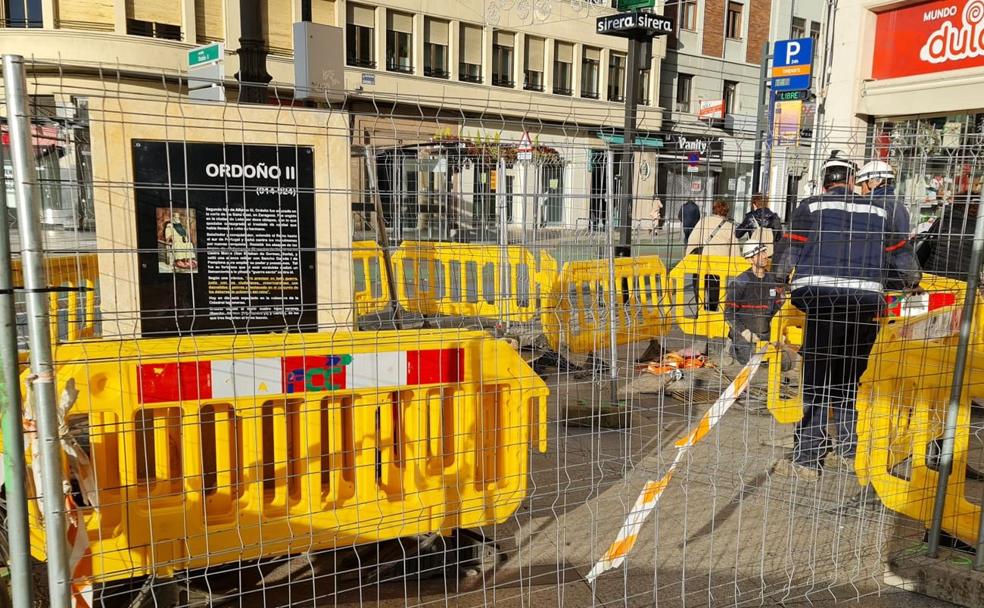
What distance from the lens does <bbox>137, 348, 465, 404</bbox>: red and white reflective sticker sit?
126 inches

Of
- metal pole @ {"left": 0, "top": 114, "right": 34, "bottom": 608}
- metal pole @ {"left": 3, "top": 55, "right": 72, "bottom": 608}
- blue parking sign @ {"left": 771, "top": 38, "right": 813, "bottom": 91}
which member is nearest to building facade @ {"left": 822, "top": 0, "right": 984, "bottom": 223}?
blue parking sign @ {"left": 771, "top": 38, "right": 813, "bottom": 91}

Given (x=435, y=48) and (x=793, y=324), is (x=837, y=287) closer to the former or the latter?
(x=793, y=324)

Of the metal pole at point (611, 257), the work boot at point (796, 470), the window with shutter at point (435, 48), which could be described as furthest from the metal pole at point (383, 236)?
the window with shutter at point (435, 48)

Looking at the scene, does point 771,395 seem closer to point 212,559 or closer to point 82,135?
point 212,559

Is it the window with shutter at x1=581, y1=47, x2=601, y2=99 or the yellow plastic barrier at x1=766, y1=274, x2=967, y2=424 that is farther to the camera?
the window with shutter at x1=581, y1=47, x2=601, y2=99

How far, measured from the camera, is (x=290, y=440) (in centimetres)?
356

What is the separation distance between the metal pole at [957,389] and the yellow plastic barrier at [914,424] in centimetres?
19

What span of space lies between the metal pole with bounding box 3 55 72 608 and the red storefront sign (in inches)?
412

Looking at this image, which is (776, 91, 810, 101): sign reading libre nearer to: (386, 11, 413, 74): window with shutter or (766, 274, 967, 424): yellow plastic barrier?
(766, 274, 967, 424): yellow plastic barrier

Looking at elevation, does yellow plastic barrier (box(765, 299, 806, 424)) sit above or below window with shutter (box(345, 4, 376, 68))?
below

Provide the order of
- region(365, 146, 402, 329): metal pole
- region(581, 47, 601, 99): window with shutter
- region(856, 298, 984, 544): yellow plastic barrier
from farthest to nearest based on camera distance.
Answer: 1. region(581, 47, 601, 99): window with shutter
2. region(365, 146, 402, 329): metal pole
3. region(856, 298, 984, 544): yellow plastic barrier

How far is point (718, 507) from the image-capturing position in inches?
193

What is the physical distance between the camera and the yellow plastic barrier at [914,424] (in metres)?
4.20

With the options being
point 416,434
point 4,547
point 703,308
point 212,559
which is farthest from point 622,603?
point 703,308
